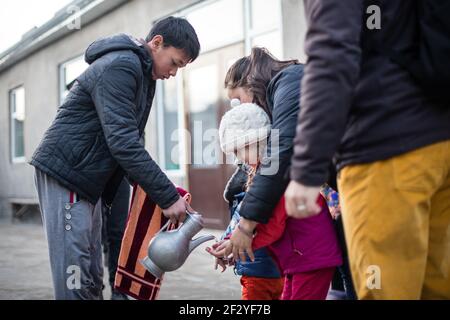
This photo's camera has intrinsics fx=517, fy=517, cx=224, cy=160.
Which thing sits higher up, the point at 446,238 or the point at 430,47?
the point at 430,47

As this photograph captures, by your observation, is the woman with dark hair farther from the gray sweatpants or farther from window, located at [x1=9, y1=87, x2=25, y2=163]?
window, located at [x1=9, y1=87, x2=25, y2=163]

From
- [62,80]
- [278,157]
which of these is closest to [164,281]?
[278,157]

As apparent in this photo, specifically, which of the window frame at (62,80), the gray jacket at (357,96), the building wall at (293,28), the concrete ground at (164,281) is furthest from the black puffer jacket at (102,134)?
the window frame at (62,80)

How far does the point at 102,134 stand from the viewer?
2.06 m

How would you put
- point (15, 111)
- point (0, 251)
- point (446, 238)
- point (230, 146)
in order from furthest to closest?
point (15, 111) → point (0, 251) → point (230, 146) → point (446, 238)

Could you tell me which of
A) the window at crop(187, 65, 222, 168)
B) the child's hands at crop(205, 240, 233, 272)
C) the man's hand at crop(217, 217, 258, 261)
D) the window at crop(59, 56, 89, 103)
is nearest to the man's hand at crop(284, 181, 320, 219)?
the man's hand at crop(217, 217, 258, 261)

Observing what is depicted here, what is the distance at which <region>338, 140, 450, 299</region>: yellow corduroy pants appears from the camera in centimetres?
117

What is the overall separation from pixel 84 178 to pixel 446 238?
4.36 feet

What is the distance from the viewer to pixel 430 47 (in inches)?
46.0

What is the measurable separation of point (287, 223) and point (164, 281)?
2.47m

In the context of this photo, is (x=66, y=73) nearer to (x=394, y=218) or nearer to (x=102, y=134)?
(x=102, y=134)

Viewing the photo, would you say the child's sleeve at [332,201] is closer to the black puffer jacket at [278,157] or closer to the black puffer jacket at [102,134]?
the black puffer jacket at [278,157]
